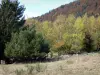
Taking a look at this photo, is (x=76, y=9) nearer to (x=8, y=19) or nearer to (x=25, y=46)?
(x=8, y=19)

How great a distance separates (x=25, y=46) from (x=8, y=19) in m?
6.32

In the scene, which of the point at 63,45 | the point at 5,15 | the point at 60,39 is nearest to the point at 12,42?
the point at 5,15

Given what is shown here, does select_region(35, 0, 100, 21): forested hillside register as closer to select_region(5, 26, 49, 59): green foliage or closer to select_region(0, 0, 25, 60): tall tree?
select_region(0, 0, 25, 60): tall tree

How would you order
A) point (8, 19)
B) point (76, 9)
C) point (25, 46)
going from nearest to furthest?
point (25, 46), point (8, 19), point (76, 9)

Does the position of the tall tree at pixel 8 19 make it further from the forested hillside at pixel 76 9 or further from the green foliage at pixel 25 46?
the forested hillside at pixel 76 9

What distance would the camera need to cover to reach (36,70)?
17766 mm

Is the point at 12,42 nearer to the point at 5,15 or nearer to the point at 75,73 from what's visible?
the point at 5,15

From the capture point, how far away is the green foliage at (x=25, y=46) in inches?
1429

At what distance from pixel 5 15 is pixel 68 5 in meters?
142

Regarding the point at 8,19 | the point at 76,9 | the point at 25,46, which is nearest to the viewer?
the point at 25,46

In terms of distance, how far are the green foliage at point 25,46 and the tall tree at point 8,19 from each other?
1.91m

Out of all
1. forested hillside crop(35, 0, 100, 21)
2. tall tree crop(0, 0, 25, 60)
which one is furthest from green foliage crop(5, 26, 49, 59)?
forested hillside crop(35, 0, 100, 21)

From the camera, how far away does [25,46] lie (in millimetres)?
36406

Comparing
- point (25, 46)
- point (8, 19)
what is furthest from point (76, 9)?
point (25, 46)
